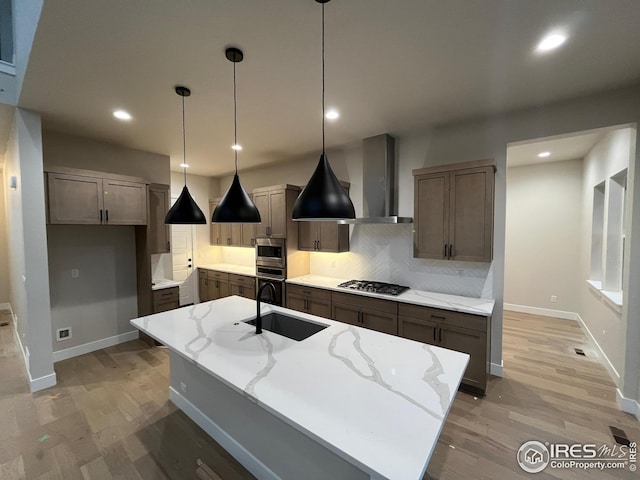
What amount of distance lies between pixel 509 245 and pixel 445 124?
351cm

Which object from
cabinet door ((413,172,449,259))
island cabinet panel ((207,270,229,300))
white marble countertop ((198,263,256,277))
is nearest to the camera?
cabinet door ((413,172,449,259))

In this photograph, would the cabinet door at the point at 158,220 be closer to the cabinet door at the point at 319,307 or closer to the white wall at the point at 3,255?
the cabinet door at the point at 319,307

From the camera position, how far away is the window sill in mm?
2866

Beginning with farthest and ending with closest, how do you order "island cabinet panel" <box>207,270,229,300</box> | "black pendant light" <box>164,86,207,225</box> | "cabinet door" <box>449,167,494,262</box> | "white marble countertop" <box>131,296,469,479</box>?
"island cabinet panel" <box>207,270,229,300</box>, "cabinet door" <box>449,167,494,262</box>, "black pendant light" <box>164,86,207,225</box>, "white marble countertop" <box>131,296,469,479</box>

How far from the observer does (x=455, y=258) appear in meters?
3.01

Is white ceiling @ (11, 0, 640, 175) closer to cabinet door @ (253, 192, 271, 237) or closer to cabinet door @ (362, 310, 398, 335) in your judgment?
cabinet door @ (253, 192, 271, 237)

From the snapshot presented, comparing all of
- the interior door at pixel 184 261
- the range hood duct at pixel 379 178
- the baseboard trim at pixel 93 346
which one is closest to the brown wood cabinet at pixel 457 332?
the range hood duct at pixel 379 178

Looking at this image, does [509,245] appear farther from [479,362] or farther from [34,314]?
[34,314]

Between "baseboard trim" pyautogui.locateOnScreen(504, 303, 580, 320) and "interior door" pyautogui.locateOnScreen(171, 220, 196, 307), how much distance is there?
642cm

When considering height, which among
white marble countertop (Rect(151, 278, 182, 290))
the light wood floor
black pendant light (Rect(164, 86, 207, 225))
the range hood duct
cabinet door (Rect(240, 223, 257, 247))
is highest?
the range hood duct

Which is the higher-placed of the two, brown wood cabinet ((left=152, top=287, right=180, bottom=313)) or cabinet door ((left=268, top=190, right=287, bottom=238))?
cabinet door ((left=268, top=190, right=287, bottom=238))

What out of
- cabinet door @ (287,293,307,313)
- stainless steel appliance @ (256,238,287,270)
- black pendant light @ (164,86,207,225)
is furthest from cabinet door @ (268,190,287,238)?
black pendant light @ (164,86,207,225)

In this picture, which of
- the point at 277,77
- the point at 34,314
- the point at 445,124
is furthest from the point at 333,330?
the point at 34,314

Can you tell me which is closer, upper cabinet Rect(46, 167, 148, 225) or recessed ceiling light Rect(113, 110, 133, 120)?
recessed ceiling light Rect(113, 110, 133, 120)
